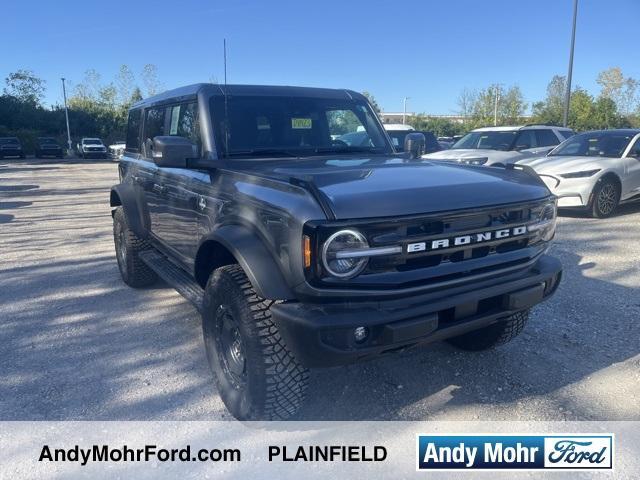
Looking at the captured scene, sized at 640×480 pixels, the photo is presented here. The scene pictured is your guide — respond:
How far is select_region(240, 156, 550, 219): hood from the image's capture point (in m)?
2.52

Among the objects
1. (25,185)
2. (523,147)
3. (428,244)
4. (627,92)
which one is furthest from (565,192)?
(627,92)

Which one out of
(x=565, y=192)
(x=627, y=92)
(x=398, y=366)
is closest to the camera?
(x=398, y=366)

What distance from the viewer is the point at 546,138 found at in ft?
40.2

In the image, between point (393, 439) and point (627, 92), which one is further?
point (627, 92)

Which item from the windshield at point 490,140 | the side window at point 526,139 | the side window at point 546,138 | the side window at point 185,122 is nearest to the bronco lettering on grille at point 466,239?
the side window at point 185,122

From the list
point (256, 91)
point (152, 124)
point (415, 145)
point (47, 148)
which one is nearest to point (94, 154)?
point (47, 148)

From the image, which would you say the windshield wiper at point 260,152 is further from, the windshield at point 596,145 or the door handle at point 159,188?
the windshield at point 596,145

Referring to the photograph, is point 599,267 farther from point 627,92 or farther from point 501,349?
point 627,92

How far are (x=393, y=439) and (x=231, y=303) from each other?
3.84ft

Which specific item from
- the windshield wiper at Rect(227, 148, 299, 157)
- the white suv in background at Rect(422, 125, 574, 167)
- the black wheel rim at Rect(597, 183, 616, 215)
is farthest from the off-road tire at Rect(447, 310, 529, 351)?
the white suv in background at Rect(422, 125, 574, 167)

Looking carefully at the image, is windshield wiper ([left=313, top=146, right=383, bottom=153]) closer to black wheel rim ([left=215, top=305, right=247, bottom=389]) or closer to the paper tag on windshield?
the paper tag on windshield

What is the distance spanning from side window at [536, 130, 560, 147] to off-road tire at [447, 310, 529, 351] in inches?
376

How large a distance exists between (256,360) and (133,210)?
3.10 meters

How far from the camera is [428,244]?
259 cm
